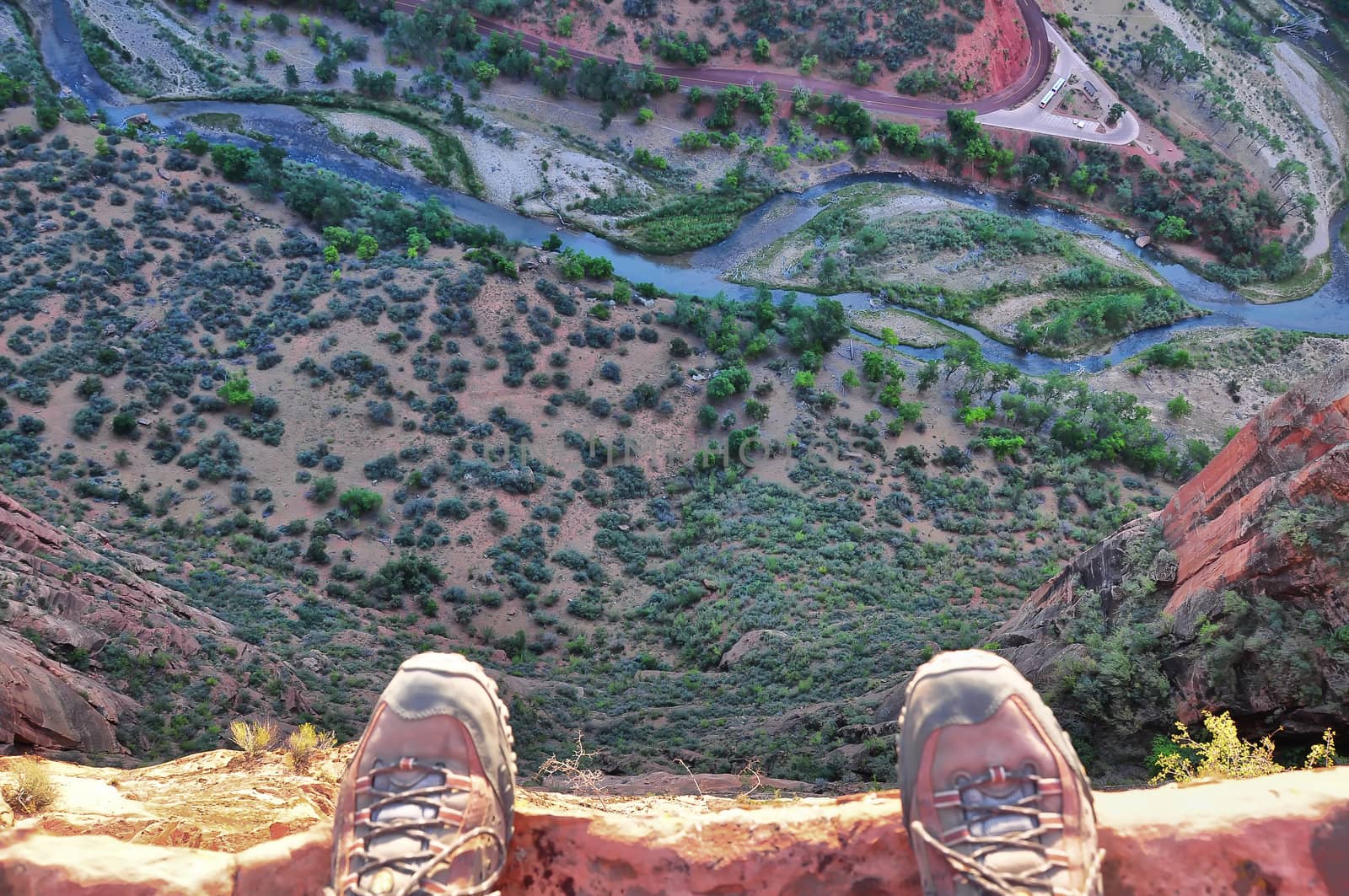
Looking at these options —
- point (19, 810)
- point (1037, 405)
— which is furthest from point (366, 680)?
point (1037, 405)

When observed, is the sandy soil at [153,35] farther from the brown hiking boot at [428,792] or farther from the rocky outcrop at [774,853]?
the brown hiking boot at [428,792]

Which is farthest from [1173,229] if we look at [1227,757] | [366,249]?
[1227,757]

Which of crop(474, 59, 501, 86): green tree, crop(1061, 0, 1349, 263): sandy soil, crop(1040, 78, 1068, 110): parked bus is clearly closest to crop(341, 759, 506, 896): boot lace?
crop(474, 59, 501, 86): green tree

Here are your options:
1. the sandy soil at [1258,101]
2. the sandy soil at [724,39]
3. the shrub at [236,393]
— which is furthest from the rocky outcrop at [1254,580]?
the sandy soil at [1258,101]

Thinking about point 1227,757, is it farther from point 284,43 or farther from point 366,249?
point 284,43

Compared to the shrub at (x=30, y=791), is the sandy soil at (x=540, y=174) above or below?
below

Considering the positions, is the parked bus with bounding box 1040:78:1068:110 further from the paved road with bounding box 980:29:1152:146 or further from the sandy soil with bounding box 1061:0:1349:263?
the sandy soil with bounding box 1061:0:1349:263

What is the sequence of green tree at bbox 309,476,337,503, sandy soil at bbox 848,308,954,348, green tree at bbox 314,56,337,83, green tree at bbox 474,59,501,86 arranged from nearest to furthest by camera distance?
green tree at bbox 309,476,337,503, sandy soil at bbox 848,308,954,348, green tree at bbox 314,56,337,83, green tree at bbox 474,59,501,86
